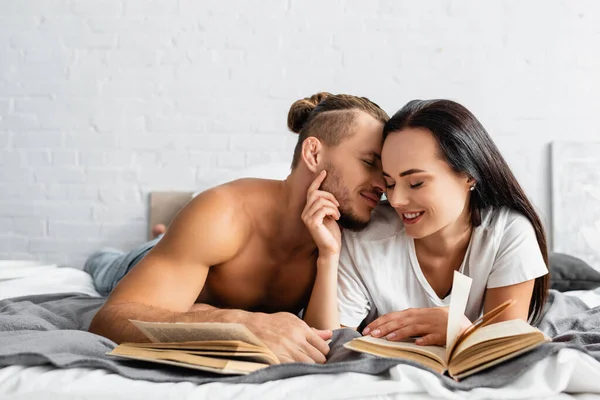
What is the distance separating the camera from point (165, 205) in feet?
10.4

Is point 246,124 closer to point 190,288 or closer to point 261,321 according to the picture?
point 190,288

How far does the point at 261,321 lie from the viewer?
3.86 feet

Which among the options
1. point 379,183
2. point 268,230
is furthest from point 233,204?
point 379,183

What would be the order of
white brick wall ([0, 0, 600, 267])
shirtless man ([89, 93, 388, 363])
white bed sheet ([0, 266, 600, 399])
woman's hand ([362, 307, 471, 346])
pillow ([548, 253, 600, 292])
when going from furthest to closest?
white brick wall ([0, 0, 600, 267]) → pillow ([548, 253, 600, 292]) → shirtless man ([89, 93, 388, 363]) → woman's hand ([362, 307, 471, 346]) → white bed sheet ([0, 266, 600, 399])

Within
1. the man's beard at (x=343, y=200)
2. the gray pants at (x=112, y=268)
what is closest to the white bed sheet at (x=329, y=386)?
the man's beard at (x=343, y=200)

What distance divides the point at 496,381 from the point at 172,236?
0.81m

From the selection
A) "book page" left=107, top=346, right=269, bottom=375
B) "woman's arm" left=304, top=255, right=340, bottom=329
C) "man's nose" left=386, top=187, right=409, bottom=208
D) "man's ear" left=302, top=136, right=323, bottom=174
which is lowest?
"woman's arm" left=304, top=255, right=340, bottom=329

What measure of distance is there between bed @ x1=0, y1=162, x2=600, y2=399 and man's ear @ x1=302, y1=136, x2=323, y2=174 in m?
0.76

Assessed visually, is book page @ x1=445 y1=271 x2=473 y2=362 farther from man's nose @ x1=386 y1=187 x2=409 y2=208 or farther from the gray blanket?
man's nose @ x1=386 y1=187 x2=409 y2=208

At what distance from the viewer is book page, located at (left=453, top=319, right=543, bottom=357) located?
3.29 ft

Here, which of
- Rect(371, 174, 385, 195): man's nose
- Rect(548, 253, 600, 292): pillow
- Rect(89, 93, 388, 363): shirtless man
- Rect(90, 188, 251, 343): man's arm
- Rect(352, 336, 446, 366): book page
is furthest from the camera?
Rect(548, 253, 600, 292): pillow

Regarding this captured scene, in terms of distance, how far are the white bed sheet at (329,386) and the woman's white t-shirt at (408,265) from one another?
1.73ft

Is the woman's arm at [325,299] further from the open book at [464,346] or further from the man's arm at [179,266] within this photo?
the open book at [464,346]

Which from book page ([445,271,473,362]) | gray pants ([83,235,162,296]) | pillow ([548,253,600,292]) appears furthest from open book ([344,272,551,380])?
gray pants ([83,235,162,296])
